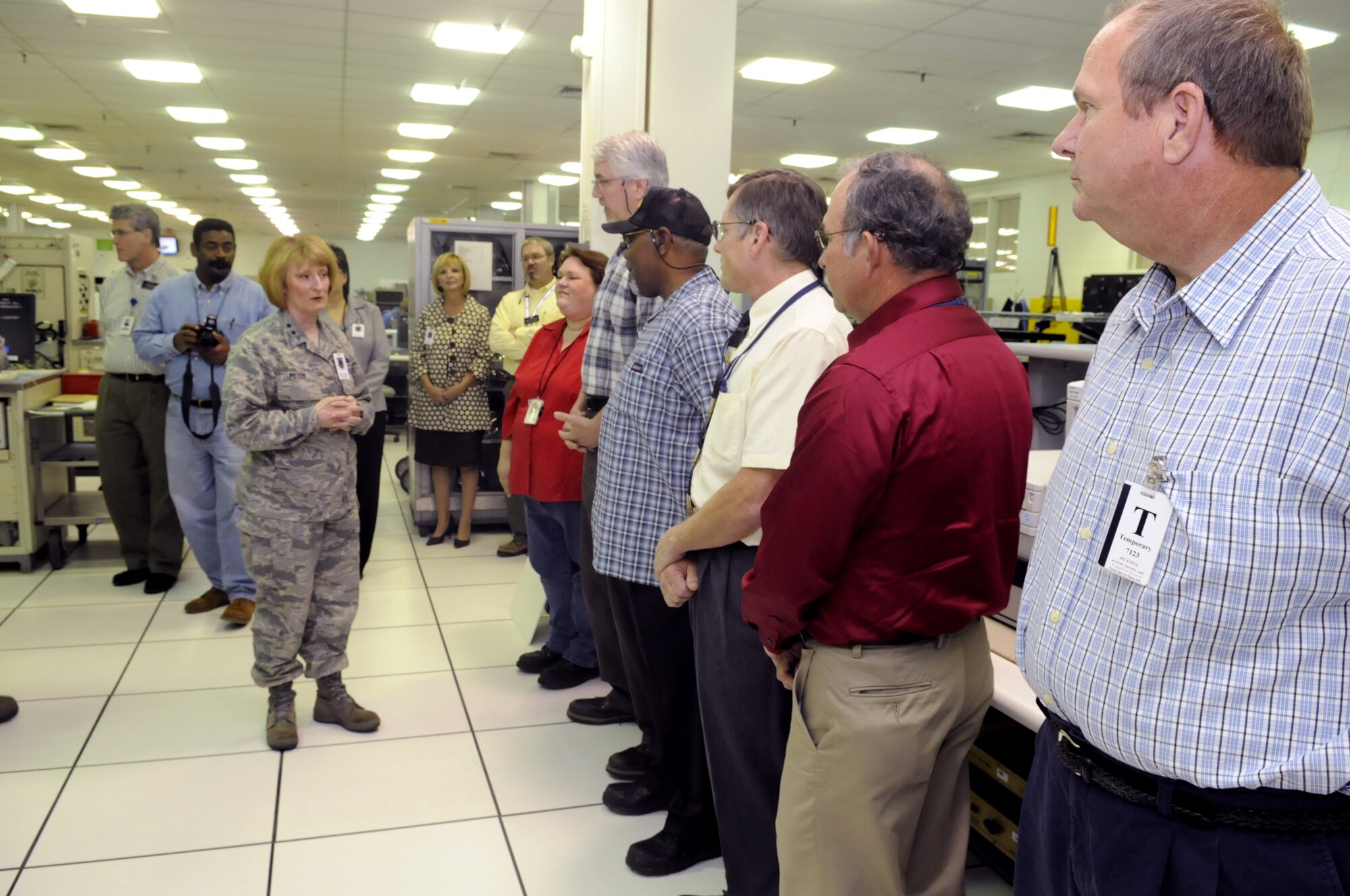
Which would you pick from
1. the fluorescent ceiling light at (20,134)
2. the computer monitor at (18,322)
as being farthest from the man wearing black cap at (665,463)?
the fluorescent ceiling light at (20,134)

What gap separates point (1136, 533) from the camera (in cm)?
95

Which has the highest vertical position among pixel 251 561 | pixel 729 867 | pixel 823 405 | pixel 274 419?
pixel 823 405

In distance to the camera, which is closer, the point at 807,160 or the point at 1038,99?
the point at 1038,99

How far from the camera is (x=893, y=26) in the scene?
22.0ft

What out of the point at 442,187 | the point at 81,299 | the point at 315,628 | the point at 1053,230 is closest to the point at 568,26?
the point at 1053,230

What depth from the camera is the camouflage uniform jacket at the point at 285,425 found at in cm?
271

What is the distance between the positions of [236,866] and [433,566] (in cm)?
266

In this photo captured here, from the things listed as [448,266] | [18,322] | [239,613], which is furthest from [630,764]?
[18,322]

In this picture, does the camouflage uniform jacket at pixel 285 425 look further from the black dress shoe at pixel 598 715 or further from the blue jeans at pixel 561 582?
the black dress shoe at pixel 598 715

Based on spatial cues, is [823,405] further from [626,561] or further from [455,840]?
[455,840]

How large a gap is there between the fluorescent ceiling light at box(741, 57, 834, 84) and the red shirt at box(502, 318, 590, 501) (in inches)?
205

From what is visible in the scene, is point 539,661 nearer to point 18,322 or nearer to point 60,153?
point 18,322

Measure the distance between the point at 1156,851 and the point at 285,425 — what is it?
2.39 meters

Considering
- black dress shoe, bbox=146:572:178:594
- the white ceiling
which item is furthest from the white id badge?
the white ceiling
